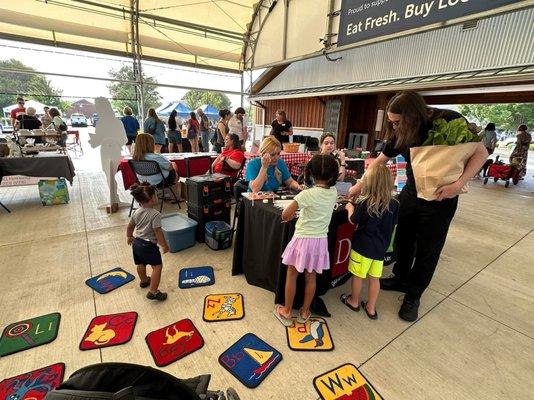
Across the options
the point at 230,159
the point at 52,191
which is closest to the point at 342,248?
the point at 230,159

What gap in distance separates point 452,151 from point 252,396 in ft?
5.75

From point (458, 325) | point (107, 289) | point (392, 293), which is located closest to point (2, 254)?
point (107, 289)

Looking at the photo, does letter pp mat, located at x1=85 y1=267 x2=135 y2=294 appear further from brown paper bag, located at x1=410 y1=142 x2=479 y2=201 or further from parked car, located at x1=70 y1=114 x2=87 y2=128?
parked car, located at x1=70 y1=114 x2=87 y2=128

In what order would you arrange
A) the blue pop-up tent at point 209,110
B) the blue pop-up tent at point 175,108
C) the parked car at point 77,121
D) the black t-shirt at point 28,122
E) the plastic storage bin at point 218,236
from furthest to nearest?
the parked car at point 77,121 < the blue pop-up tent at point 175,108 < the blue pop-up tent at point 209,110 < the black t-shirt at point 28,122 < the plastic storage bin at point 218,236

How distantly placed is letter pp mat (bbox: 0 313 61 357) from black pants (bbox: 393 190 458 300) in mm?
2549

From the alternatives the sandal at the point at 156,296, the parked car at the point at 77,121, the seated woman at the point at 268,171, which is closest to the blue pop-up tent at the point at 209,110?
the seated woman at the point at 268,171

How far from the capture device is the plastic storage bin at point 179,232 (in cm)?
279

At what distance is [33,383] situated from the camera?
1399 millimetres

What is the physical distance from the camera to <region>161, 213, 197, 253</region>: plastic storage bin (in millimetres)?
2791

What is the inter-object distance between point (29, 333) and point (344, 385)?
2.00m

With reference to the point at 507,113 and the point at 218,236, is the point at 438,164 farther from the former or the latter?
the point at 507,113

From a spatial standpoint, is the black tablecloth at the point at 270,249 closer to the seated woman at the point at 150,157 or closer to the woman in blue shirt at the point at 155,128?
the seated woman at the point at 150,157

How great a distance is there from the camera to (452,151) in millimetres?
1522

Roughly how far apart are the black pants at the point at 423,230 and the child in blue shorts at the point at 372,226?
153 mm
